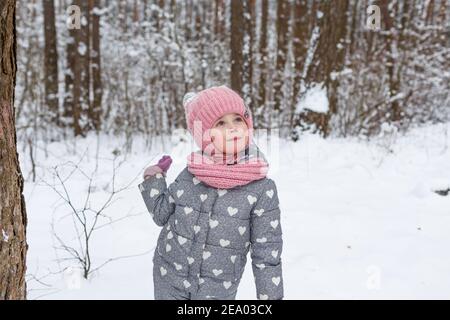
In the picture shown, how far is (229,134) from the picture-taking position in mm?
1783

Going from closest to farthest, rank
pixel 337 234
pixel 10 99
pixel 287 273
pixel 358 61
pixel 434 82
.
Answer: pixel 10 99 < pixel 287 273 < pixel 337 234 < pixel 358 61 < pixel 434 82

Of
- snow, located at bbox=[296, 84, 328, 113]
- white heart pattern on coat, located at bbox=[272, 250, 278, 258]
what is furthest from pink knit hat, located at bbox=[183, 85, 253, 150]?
snow, located at bbox=[296, 84, 328, 113]

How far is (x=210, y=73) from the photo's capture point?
1159 centimetres

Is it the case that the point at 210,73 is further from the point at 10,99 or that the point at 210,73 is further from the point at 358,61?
the point at 10,99

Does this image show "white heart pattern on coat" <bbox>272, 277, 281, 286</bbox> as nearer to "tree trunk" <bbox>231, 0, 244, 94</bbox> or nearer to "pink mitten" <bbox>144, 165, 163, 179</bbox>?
"pink mitten" <bbox>144, 165, 163, 179</bbox>

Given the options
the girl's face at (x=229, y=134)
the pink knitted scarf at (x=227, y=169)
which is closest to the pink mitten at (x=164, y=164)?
the pink knitted scarf at (x=227, y=169)

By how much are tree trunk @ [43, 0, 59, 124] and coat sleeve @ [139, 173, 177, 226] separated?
8668 millimetres

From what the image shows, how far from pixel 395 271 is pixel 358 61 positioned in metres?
7.33

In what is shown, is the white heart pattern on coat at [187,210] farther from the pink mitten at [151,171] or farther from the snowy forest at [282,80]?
the snowy forest at [282,80]

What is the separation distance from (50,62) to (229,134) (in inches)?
360

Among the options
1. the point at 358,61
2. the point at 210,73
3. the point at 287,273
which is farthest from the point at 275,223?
the point at 210,73

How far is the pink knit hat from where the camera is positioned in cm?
178

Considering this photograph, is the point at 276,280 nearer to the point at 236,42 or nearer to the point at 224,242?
the point at 224,242

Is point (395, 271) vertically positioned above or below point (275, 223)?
below
